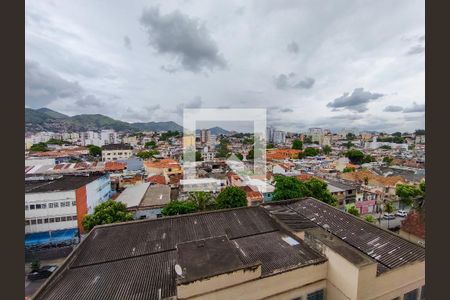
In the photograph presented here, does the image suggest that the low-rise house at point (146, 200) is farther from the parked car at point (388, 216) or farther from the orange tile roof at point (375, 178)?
the orange tile roof at point (375, 178)

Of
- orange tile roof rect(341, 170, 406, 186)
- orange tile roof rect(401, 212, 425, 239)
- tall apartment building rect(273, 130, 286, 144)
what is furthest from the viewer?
tall apartment building rect(273, 130, 286, 144)

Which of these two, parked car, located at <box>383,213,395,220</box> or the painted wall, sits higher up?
the painted wall

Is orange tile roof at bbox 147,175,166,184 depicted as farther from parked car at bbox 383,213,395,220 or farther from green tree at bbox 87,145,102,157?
green tree at bbox 87,145,102,157

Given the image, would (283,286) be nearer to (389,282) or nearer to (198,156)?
(389,282)

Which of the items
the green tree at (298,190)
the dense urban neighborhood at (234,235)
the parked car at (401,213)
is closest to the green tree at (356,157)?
the dense urban neighborhood at (234,235)

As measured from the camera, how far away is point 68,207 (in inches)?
707

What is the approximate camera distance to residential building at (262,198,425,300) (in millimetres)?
7640

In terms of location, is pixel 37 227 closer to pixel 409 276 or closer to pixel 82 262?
pixel 82 262

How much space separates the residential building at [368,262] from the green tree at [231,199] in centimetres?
777

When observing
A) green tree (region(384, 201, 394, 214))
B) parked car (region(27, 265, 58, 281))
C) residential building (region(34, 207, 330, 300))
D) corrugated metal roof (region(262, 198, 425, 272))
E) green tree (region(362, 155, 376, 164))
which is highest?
green tree (region(362, 155, 376, 164))

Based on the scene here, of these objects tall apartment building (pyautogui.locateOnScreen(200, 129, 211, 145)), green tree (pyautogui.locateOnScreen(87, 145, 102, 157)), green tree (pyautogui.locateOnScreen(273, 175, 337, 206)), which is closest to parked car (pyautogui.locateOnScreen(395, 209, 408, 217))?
green tree (pyautogui.locateOnScreen(273, 175, 337, 206))

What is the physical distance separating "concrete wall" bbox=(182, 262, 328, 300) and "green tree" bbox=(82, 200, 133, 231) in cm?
1083

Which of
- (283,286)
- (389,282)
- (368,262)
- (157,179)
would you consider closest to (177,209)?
(283,286)

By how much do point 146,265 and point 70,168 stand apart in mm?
28973
